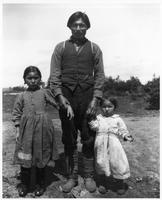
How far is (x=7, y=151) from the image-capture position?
17.0 ft

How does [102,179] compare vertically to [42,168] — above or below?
below

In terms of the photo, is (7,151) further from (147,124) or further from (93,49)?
(147,124)

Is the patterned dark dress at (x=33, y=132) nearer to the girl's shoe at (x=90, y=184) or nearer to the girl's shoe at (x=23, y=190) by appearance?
the girl's shoe at (x=23, y=190)

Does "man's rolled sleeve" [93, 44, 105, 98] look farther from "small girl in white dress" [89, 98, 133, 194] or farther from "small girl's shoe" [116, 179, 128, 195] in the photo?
"small girl's shoe" [116, 179, 128, 195]

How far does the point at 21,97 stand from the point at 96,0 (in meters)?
1.94

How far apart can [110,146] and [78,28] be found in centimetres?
154

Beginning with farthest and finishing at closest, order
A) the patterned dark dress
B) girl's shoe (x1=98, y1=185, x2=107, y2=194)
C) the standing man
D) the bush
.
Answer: the bush
girl's shoe (x1=98, y1=185, x2=107, y2=194)
the standing man
the patterned dark dress

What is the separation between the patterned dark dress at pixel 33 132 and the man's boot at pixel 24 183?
191mm

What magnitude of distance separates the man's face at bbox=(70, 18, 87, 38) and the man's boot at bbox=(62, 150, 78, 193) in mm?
1530

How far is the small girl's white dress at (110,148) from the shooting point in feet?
12.0

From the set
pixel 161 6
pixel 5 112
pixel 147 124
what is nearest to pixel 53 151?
pixel 161 6

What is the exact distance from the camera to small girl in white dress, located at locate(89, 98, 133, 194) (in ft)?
12.0

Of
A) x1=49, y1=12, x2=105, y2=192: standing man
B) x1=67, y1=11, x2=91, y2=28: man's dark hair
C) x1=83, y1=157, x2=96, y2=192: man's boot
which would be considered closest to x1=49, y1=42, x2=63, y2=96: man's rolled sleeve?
x1=49, y1=12, x2=105, y2=192: standing man

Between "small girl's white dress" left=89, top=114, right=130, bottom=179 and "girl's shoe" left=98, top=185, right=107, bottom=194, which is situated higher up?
"small girl's white dress" left=89, top=114, right=130, bottom=179
